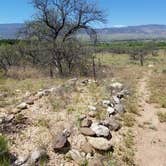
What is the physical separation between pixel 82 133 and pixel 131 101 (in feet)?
14.7

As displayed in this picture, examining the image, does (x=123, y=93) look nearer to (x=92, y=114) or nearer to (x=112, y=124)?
(x=92, y=114)

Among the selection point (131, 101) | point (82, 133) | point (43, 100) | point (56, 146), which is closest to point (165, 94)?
point (131, 101)

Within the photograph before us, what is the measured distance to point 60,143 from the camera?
7.26 metres

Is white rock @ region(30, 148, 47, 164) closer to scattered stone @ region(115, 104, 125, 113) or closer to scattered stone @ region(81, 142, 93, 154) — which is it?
scattered stone @ region(81, 142, 93, 154)

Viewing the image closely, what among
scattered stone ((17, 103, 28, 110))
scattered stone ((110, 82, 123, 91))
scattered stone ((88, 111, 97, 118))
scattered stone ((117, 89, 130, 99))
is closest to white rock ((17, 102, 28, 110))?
scattered stone ((17, 103, 28, 110))

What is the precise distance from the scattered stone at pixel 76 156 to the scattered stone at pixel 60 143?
0.67ft

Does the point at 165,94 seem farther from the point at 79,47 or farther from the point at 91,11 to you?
the point at 91,11

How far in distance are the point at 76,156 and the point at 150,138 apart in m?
2.53

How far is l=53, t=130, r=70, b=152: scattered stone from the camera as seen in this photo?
281 inches

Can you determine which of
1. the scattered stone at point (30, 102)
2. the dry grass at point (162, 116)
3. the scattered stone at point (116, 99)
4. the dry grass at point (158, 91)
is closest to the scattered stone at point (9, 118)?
the scattered stone at point (30, 102)

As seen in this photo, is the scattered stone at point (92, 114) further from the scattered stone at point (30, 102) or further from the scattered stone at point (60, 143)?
the scattered stone at point (60, 143)

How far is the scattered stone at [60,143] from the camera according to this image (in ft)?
23.4

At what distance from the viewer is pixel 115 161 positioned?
7000mm

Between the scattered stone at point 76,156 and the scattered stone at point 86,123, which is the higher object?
the scattered stone at point 86,123
